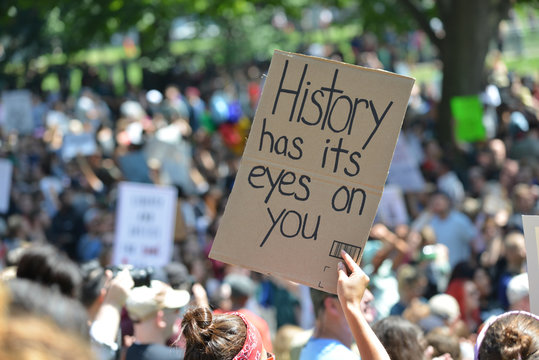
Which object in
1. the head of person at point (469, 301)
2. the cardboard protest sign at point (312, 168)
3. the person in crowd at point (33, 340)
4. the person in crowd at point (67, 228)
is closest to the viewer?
the person in crowd at point (33, 340)

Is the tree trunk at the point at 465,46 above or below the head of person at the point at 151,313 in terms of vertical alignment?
above

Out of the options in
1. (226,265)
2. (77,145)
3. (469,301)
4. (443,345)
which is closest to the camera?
(443,345)

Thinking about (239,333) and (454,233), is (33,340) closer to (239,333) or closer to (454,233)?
(239,333)

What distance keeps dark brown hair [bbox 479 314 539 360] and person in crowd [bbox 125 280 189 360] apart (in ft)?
4.98

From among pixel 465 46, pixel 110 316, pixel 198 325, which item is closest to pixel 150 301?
pixel 110 316

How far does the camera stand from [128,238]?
24.9 feet

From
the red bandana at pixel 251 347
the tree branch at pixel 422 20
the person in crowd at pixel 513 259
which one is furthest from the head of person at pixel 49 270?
the tree branch at pixel 422 20

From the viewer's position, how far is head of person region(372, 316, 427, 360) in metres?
3.64

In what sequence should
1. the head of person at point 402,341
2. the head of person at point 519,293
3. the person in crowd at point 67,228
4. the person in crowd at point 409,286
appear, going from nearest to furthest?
the head of person at point 402,341
the head of person at point 519,293
the person in crowd at point 409,286
the person in crowd at point 67,228

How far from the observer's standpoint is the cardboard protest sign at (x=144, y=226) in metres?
7.51

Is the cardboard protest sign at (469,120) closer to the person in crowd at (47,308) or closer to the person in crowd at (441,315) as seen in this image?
the person in crowd at (441,315)

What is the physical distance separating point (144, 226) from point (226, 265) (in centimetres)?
131

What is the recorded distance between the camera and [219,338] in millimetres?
2730

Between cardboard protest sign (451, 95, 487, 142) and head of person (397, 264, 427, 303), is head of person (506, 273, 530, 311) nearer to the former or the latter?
head of person (397, 264, 427, 303)
